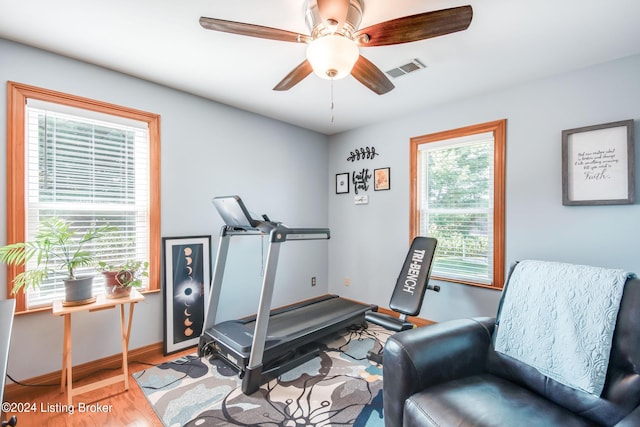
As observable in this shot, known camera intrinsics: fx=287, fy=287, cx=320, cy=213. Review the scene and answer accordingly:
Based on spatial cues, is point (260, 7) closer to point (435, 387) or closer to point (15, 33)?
point (15, 33)

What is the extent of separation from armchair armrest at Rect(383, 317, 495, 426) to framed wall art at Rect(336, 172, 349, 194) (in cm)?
258

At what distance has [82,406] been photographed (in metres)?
1.87

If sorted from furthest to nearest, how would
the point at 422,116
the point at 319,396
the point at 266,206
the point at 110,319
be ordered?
the point at 266,206
the point at 422,116
the point at 110,319
the point at 319,396

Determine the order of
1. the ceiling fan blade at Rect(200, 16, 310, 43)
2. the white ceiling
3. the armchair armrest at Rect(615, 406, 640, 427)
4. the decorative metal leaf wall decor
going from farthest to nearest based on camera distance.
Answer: the decorative metal leaf wall decor → the white ceiling → the ceiling fan blade at Rect(200, 16, 310, 43) → the armchair armrest at Rect(615, 406, 640, 427)

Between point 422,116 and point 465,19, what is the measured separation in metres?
2.01

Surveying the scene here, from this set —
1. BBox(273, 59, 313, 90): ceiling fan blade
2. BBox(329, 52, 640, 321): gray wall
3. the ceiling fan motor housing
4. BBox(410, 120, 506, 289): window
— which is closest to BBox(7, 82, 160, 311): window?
BBox(273, 59, 313, 90): ceiling fan blade

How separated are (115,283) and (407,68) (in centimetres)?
273

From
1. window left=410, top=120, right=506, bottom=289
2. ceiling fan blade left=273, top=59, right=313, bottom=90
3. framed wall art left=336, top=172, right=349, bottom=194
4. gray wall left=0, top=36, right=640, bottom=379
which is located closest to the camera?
ceiling fan blade left=273, top=59, right=313, bottom=90

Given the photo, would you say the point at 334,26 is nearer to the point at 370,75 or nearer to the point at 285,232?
the point at 370,75

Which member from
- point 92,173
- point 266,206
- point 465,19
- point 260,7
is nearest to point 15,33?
point 92,173

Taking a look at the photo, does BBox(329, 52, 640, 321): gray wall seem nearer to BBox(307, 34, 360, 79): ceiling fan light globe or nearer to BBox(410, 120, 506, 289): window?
BBox(410, 120, 506, 289): window

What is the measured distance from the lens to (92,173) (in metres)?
2.29

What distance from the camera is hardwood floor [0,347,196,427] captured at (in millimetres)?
1740

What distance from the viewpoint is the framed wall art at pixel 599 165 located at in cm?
207
